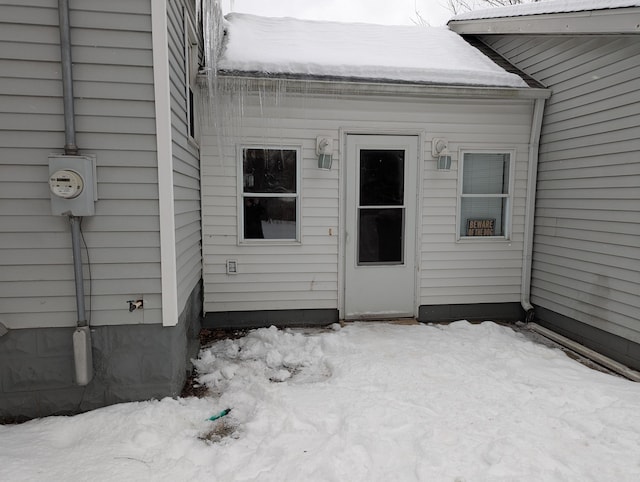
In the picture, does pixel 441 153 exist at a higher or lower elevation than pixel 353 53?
lower

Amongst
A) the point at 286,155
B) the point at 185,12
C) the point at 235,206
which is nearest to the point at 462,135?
the point at 286,155

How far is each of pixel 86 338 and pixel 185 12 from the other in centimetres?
277

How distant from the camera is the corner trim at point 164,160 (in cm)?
262

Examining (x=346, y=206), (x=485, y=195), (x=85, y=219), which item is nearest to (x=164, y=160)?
(x=85, y=219)

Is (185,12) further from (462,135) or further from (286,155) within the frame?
(462,135)

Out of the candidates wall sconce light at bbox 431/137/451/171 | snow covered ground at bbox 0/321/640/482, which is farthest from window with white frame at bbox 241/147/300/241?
wall sconce light at bbox 431/137/451/171

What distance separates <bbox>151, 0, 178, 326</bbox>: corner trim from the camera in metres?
2.62

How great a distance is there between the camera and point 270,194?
463 cm

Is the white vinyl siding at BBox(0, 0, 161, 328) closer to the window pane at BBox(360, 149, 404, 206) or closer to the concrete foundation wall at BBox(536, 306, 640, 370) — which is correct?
the window pane at BBox(360, 149, 404, 206)

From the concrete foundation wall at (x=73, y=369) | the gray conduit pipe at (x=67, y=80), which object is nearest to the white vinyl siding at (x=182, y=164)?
the concrete foundation wall at (x=73, y=369)

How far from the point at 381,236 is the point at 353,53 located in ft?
7.41

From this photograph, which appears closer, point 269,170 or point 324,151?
point 324,151

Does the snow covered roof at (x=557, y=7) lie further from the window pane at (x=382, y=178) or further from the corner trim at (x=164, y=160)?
the corner trim at (x=164, y=160)

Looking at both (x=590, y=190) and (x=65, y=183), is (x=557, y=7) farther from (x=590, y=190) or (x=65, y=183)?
(x=65, y=183)
